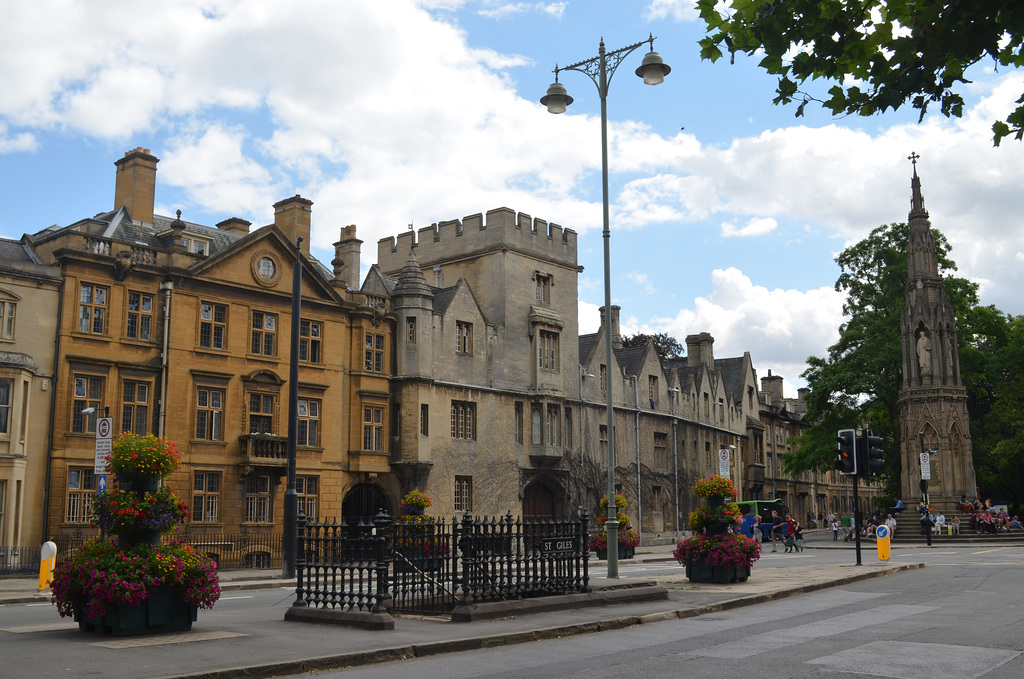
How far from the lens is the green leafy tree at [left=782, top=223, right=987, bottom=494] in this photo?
5172cm

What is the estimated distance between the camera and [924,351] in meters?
47.0

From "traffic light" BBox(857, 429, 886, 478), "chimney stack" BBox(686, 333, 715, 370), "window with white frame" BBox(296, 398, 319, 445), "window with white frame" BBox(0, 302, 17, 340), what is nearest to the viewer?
"traffic light" BBox(857, 429, 886, 478)

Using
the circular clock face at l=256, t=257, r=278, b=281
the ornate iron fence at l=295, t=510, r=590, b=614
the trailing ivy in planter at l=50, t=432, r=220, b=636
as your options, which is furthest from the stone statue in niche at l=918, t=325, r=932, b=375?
the trailing ivy in planter at l=50, t=432, r=220, b=636

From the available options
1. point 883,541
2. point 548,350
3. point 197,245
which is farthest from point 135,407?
point 883,541

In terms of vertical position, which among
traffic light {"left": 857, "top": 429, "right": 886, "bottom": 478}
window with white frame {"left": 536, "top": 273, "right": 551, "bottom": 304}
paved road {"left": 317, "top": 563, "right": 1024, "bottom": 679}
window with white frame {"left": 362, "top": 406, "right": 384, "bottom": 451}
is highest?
window with white frame {"left": 536, "top": 273, "right": 551, "bottom": 304}

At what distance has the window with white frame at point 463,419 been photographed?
40.9 meters

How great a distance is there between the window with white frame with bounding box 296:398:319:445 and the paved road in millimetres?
22020

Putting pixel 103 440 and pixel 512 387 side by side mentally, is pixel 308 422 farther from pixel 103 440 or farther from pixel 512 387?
pixel 103 440

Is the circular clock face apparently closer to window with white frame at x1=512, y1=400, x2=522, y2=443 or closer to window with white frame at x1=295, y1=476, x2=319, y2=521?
window with white frame at x1=295, y1=476, x2=319, y2=521

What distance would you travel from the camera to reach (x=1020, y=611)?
49.8 ft

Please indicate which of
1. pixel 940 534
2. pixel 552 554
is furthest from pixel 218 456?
pixel 940 534

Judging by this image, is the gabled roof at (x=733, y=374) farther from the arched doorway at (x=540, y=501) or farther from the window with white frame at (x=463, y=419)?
the window with white frame at (x=463, y=419)

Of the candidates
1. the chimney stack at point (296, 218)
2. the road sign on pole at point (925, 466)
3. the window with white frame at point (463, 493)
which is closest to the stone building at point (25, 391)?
the chimney stack at point (296, 218)

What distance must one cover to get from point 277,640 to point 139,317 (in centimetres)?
2229
